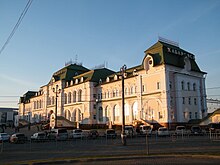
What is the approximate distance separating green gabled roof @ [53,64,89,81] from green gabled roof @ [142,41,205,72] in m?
33.8

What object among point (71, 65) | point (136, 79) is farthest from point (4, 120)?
point (136, 79)

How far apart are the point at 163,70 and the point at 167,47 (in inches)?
250

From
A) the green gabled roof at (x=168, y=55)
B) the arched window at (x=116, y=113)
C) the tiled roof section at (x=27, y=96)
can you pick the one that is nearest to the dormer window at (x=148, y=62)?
the green gabled roof at (x=168, y=55)

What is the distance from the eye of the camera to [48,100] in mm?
85625

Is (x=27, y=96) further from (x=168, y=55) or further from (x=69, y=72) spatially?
(x=168, y=55)

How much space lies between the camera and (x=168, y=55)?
48.9 meters

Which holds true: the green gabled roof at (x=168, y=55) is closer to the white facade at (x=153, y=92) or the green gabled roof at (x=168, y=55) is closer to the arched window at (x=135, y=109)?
the white facade at (x=153, y=92)

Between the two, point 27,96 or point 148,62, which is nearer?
point 148,62

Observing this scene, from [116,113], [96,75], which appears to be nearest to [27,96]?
[96,75]

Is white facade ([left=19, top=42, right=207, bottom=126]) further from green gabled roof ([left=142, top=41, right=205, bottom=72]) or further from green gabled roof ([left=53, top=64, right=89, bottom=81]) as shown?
green gabled roof ([left=53, top=64, right=89, bottom=81])

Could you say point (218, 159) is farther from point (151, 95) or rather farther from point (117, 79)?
point (117, 79)

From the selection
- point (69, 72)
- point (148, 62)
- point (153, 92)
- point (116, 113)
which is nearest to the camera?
point (153, 92)

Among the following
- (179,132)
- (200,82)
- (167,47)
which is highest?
(167,47)

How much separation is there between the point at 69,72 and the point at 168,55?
3975 cm
